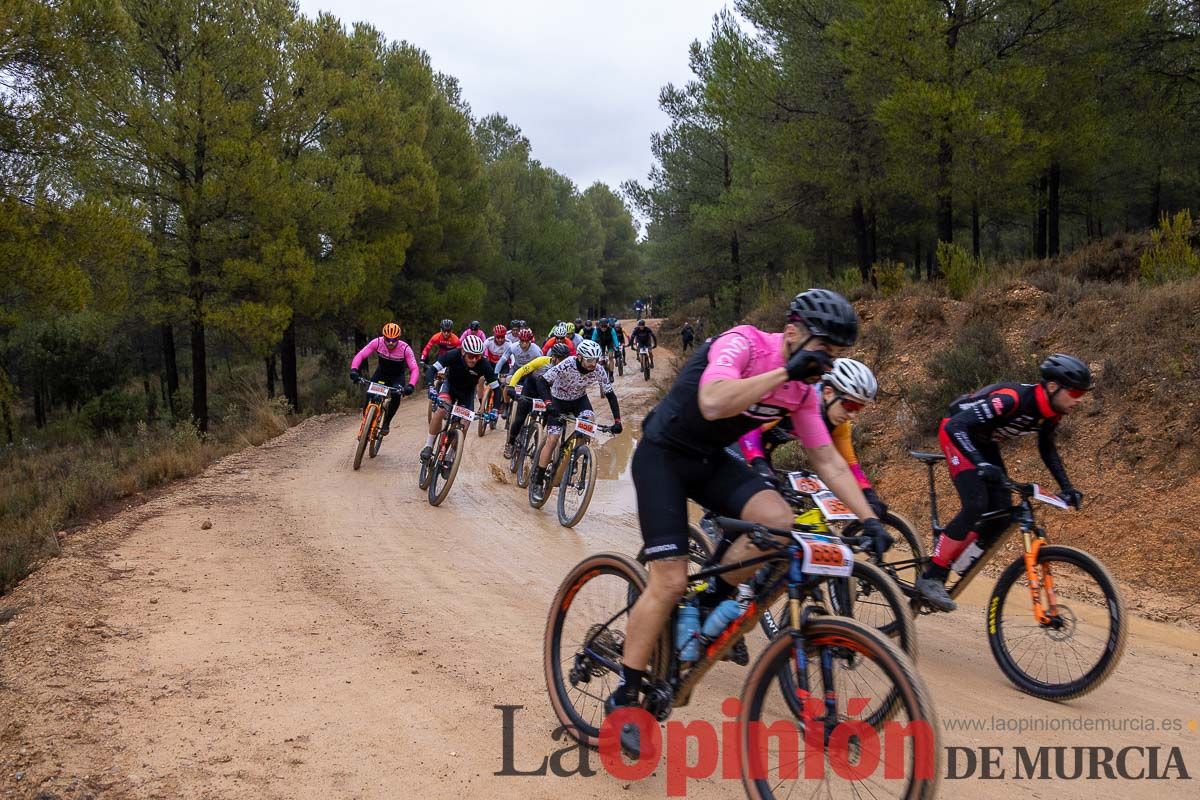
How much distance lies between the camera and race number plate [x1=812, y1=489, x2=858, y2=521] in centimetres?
460

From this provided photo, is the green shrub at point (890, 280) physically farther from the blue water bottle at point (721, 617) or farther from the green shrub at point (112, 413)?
the green shrub at point (112, 413)

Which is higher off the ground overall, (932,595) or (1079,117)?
(1079,117)

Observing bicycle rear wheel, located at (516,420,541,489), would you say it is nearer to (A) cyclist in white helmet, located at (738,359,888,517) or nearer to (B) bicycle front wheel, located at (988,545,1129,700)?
(A) cyclist in white helmet, located at (738,359,888,517)

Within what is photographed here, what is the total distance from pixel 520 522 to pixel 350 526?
1.91 m

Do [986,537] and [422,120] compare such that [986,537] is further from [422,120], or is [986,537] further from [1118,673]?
[422,120]

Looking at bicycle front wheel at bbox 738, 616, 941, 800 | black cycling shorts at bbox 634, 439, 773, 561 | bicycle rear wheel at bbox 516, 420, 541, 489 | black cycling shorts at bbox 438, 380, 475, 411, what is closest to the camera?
bicycle front wheel at bbox 738, 616, 941, 800

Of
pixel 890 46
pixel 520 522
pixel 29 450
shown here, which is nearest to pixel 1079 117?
pixel 890 46

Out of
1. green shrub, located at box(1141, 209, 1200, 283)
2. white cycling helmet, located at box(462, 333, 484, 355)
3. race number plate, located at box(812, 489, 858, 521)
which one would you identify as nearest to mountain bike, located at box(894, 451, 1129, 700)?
race number plate, located at box(812, 489, 858, 521)

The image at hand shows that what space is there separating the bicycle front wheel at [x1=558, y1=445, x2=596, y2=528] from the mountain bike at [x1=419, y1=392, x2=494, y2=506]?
1.53m

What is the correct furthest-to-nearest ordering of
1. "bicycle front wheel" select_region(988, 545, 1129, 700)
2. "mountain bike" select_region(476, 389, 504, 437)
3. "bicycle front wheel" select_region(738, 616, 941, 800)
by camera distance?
"mountain bike" select_region(476, 389, 504, 437) < "bicycle front wheel" select_region(988, 545, 1129, 700) < "bicycle front wheel" select_region(738, 616, 941, 800)

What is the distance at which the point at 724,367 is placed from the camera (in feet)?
11.4

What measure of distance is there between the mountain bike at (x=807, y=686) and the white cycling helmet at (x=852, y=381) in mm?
2297

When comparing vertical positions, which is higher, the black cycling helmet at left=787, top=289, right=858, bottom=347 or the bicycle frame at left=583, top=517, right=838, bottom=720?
the black cycling helmet at left=787, top=289, right=858, bottom=347

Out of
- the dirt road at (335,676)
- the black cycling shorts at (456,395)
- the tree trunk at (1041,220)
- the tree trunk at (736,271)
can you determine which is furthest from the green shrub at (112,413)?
the tree trunk at (1041,220)
